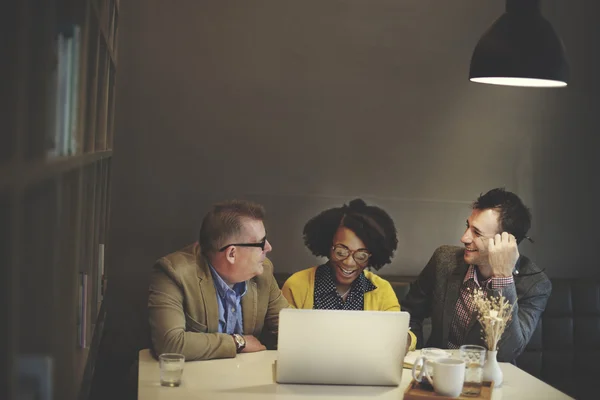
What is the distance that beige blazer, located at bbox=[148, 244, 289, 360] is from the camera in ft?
9.69

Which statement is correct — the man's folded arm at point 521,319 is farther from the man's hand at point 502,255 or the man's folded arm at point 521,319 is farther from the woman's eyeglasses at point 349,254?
the woman's eyeglasses at point 349,254

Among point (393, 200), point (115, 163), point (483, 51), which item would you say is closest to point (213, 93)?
point (115, 163)

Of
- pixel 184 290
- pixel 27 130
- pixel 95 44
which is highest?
pixel 95 44

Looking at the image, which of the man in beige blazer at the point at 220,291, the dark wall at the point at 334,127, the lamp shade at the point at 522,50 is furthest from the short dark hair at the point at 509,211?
the man in beige blazer at the point at 220,291

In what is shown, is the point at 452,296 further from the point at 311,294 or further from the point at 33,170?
the point at 33,170

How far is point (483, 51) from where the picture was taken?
9.50 feet

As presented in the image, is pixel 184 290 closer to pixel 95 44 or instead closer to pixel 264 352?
pixel 264 352

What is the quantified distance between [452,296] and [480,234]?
305mm

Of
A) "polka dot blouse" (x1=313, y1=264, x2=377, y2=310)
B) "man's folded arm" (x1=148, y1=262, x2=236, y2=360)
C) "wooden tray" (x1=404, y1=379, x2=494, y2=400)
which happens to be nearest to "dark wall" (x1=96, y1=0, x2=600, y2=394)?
"polka dot blouse" (x1=313, y1=264, x2=377, y2=310)

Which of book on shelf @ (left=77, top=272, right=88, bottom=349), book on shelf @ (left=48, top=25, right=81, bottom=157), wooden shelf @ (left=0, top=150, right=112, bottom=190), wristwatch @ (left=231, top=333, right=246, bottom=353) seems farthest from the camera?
wristwatch @ (left=231, top=333, right=246, bottom=353)

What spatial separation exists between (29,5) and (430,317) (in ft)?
10.6

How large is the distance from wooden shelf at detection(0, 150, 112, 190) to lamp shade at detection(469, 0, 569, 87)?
1.54 m

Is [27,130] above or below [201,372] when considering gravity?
above

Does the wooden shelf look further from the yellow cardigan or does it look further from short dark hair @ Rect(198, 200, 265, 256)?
the yellow cardigan
